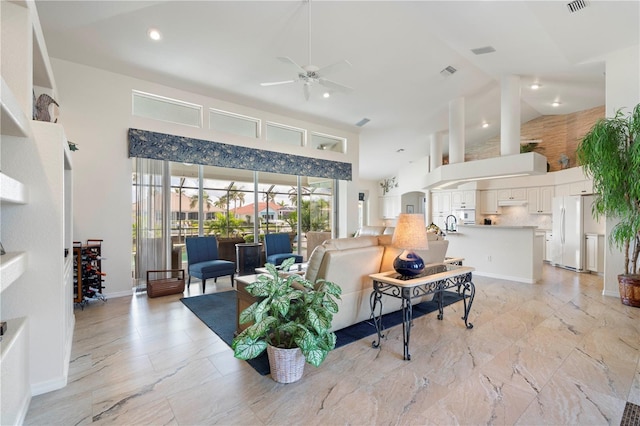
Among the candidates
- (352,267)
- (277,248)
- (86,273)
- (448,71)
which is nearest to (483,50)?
(448,71)

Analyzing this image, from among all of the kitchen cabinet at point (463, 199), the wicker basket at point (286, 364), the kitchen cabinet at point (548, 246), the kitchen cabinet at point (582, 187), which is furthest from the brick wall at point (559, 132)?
the wicker basket at point (286, 364)

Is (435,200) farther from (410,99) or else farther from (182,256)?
(182,256)

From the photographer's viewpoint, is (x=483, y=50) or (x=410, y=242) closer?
(x=410, y=242)

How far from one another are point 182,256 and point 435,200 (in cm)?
832

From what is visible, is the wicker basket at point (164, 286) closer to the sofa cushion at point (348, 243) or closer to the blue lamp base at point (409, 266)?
the sofa cushion at point (348, 243)

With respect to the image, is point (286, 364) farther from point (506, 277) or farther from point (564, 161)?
point (564, 161)

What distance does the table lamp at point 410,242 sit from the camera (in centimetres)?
278

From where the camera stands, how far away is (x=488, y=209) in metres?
9.09

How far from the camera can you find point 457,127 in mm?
6684

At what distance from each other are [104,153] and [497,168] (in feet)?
22.5

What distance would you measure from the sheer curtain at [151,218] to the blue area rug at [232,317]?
1.10m

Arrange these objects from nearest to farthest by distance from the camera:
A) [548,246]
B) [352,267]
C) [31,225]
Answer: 1. [31,225]
2. [352,267]
3. [548,246]

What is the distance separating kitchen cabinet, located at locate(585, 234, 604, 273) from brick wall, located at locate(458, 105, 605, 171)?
219 cm

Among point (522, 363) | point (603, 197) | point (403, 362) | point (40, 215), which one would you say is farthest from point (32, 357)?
point (603, 197)
